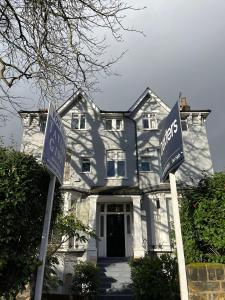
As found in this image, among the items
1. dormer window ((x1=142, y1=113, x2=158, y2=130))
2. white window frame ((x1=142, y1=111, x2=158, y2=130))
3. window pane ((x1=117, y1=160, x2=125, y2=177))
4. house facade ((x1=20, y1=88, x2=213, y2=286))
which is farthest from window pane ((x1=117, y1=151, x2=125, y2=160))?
dormer window ((x1=142, y1=113, x2=158, y2=130))

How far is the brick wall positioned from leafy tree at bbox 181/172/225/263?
426 millimetres

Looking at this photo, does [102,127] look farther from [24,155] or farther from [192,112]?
[24,155]

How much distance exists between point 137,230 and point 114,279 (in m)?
3.64

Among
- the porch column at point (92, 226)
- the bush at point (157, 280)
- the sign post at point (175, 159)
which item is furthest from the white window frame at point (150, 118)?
the sign post at point (175, 159)

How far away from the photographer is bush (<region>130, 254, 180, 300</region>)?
9797 mm

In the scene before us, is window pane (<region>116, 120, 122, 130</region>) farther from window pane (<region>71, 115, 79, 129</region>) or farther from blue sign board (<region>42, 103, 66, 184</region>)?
blue sign board (<region>42, 103, 66, 184</region>)

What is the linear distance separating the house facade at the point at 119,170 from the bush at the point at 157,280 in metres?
7.19

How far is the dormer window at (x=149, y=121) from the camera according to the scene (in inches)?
937

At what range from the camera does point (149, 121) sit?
79.0 ft

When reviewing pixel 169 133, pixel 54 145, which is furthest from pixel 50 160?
pixel 169 133

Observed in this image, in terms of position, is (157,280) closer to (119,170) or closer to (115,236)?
(115,236)

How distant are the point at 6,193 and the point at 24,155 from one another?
90 centimetres

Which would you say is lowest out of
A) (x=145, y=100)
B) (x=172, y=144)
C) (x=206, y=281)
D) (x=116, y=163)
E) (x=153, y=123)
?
(x=206, y=281)

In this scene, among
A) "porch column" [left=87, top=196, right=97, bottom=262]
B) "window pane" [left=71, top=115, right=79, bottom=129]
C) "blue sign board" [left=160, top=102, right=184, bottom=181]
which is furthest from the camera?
"window pane" [left=71, top=115, right=79, bottom=129]
